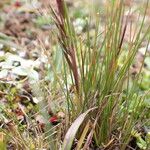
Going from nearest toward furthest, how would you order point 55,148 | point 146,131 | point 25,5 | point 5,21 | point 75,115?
1. point 55,148
2. point 75,115
3. point 146,131
4. point 5,21
5. point 25,5

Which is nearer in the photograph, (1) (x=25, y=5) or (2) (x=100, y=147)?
(2) (x=100, y=147)

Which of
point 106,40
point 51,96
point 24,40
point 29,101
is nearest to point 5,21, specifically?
point 24,40

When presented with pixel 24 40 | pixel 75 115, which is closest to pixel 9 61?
pixel 75 115

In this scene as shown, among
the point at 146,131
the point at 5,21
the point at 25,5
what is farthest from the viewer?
the point at 25,5

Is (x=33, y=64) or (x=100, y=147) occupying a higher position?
(x=33, y=64)

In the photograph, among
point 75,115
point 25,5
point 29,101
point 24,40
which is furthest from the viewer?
point 25,5

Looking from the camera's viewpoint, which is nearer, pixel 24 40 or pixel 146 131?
pixel 146 131

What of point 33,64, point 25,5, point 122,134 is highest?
point 33,64

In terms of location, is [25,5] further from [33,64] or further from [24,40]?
[33,64]

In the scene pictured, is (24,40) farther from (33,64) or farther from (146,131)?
(146,131)
